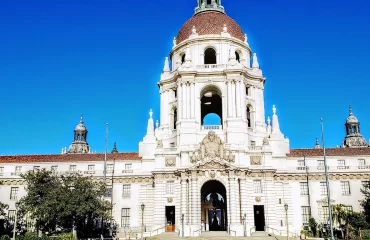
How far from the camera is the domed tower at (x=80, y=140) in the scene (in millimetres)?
121387

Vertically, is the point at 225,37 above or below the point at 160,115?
above

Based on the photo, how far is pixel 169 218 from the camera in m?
64.4

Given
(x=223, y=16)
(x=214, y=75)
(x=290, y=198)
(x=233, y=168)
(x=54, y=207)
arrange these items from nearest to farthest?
(x=54, y=207)
(x=233, y=168)
(x=290, y=198)
(x=214, y=75)
(x=223, y=16)

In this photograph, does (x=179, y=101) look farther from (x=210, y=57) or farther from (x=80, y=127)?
(x=80, y=127)

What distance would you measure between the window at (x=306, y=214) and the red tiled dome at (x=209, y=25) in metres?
30.0

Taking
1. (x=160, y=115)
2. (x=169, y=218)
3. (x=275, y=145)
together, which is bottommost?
(x=169, y=218)

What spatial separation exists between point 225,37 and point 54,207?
125 feet

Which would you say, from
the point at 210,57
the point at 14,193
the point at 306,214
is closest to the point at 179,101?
the point at 210,57

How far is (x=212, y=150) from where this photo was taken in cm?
6081

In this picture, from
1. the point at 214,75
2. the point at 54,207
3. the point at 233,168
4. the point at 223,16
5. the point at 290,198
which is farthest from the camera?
the point at 223,16

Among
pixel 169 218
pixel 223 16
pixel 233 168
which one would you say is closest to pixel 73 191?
pixel 169 218

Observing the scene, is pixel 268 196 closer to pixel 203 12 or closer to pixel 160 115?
pixel 160 115

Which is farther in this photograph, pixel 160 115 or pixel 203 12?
pixel 203 12

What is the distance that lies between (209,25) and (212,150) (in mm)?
23353
